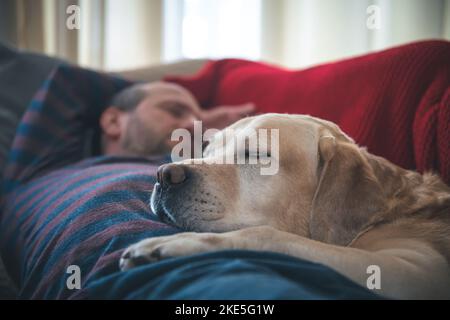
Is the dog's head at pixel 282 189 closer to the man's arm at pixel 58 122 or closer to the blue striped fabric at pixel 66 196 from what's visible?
the blue striped fabric at pixel 66 196

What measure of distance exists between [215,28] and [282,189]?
155 inches

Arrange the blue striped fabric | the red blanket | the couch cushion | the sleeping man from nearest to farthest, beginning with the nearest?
the sleeping man, the blue striped fabric, the red blanket, the couch cushion

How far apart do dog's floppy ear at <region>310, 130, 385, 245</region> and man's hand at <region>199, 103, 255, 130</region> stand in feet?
4.64

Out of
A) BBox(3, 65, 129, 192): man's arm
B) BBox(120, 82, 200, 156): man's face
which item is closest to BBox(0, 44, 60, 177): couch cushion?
BBox(3, 65, 129, 192): man's arm

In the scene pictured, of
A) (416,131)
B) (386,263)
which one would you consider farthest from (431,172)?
(386,263)

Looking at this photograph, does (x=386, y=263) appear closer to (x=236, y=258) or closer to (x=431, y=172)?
(x=236, y=258)

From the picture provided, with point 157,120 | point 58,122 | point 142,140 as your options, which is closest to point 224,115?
point 157,120

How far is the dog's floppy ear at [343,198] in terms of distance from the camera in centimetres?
147

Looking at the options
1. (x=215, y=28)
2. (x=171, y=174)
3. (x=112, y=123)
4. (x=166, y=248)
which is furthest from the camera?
(x=215, y=28)

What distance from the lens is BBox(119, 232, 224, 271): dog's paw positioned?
1.19 meters

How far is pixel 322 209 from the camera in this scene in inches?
59.4

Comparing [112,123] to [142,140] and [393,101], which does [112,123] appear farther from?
[393,101]

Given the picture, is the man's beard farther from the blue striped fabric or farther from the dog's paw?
the dog's paw

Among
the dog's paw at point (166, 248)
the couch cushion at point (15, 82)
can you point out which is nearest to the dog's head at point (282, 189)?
the dog's paw at point (166, 248)
